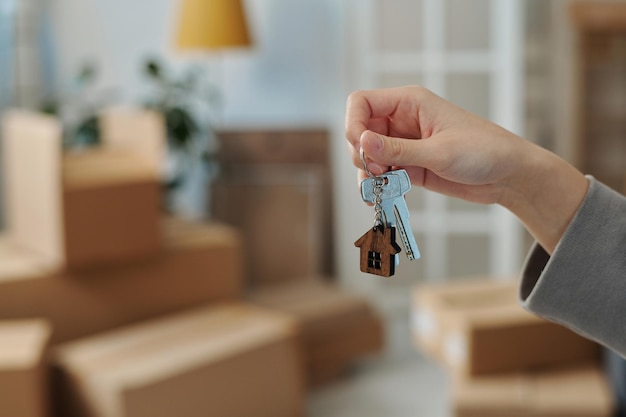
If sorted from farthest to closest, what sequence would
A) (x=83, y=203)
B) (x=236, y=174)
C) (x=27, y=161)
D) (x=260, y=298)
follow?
(x=236, y=174)
(x=260, y=298)
(x=27, y=161)
(x=83, y=203)

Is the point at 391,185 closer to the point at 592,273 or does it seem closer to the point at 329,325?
the point at 592,273

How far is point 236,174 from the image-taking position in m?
3.94

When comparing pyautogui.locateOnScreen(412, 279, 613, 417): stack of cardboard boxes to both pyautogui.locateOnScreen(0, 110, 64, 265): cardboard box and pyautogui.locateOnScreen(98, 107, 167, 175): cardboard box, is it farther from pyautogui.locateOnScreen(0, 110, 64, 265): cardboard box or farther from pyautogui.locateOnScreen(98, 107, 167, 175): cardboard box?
pyautogui.locateOnScreen(0, 110, 64, 265): cardboard box

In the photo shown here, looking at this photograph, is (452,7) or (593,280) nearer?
(593,280)

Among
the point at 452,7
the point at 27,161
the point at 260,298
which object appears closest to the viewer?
the point at 27,161

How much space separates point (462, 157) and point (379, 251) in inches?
5.2

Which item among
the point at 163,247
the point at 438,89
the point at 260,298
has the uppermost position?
the point at 438,89

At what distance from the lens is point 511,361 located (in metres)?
2.58

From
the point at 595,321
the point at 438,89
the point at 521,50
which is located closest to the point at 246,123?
the point at 438,89

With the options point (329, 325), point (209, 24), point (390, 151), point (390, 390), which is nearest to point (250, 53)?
point (209, 24)

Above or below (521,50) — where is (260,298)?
below

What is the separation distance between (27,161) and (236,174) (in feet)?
4.21

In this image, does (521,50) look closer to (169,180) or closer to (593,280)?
(169,180)

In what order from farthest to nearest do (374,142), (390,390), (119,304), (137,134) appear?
(390,390), (137,134), (119,304), (374,142)
